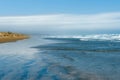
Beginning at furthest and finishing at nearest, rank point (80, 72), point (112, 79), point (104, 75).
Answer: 1. point (80, 72)
2. point (104, 75)
3. point (112, 79)

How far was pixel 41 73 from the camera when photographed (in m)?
17.2

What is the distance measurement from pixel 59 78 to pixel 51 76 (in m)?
0.80

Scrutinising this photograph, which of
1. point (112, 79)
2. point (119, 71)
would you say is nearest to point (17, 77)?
point (112, 79)

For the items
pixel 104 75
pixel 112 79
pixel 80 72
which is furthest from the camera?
pixel 80 72

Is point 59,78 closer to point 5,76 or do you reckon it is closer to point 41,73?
point 41,73

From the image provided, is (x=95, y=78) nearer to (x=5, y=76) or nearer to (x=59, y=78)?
(x=59, y=78)

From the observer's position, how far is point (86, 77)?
629 inches

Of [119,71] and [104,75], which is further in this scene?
[119,71]

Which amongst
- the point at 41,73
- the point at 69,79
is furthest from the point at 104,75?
the point at 41,73

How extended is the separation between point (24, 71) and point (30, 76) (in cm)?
190

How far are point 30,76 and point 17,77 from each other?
0.74m

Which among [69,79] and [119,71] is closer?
[69,79]

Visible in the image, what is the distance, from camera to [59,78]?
612 inches

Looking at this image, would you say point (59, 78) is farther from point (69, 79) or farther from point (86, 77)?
point (86, 77)
